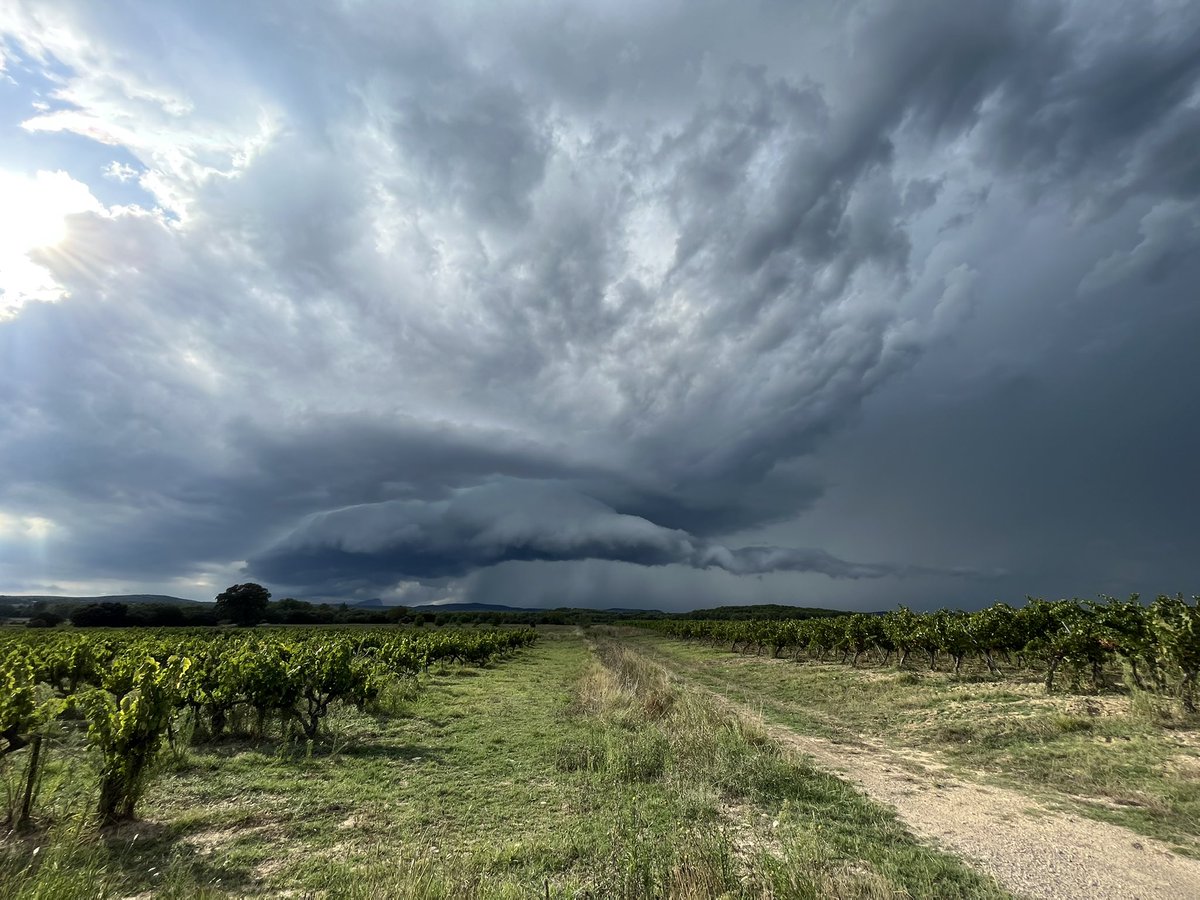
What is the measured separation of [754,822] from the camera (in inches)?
376

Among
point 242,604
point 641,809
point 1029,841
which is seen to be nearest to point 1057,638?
point 1029,841

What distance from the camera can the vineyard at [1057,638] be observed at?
17.8 meters

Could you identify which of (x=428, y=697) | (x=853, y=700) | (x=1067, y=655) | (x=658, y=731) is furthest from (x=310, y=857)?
(x=1067, y=655)

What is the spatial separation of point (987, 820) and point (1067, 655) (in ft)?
62.3

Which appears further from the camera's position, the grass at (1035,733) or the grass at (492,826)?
the grass at (1035,733)

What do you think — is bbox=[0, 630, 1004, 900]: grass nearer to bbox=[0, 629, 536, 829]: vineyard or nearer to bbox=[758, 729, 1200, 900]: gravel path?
bbox=[0, 629, 536, 829]: vineyard

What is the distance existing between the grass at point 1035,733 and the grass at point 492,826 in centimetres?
537

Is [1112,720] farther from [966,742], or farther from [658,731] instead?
[658,731]

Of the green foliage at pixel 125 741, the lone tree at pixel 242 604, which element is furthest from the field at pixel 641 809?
the lone tree at pixel 242 604

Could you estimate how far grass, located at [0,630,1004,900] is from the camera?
674cm

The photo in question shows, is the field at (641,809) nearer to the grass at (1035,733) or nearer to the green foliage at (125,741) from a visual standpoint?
the grass at (1035,733)

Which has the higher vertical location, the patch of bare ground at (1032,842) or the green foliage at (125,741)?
the green foliage at (125,741)

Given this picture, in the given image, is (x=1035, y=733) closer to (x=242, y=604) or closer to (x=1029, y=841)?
(x=1029, y=841)

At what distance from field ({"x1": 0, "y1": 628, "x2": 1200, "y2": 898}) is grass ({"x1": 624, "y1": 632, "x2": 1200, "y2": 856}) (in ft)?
0.33
